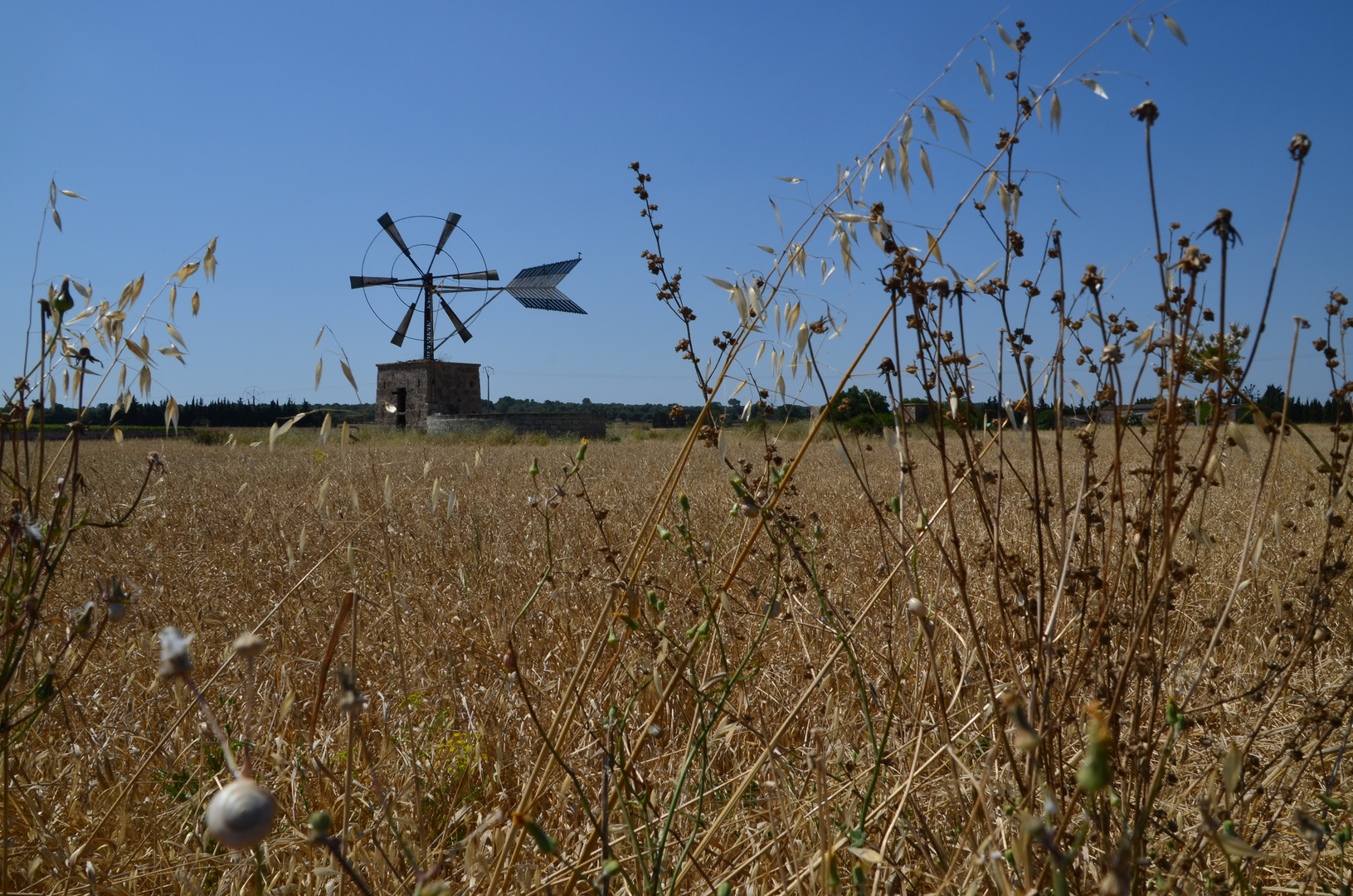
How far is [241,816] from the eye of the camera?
1.41ft

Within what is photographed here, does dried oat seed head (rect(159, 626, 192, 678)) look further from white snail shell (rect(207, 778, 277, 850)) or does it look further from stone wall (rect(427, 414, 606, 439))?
stone wall (rect(427, 414, 606, 439))

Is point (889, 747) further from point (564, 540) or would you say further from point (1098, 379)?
point (564, 540)

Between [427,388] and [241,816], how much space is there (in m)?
26.8

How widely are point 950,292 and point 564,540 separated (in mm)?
A: 2549

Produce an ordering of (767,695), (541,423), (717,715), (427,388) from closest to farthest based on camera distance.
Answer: (717,715) < (767,695) < (541,423) < (427,388)

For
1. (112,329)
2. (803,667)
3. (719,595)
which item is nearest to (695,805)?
(719,595)

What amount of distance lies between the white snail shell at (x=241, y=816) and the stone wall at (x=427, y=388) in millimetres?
26031

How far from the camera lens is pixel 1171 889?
35.2 inches

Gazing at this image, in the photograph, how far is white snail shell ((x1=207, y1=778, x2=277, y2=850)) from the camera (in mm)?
423

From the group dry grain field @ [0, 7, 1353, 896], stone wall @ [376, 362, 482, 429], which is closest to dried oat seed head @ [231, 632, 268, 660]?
dry grain field @ [0, 7, 1353, 896]

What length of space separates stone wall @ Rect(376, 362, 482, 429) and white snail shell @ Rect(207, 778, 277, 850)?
85.4 feet

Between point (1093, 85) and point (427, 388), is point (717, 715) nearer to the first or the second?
point (1093, 85)

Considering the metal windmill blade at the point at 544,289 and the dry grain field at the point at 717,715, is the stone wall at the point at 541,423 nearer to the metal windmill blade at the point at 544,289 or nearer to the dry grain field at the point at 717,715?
the metal windmill blade at the point at 544,289

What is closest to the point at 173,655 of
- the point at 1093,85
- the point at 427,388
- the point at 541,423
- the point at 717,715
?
the point at 717,715
